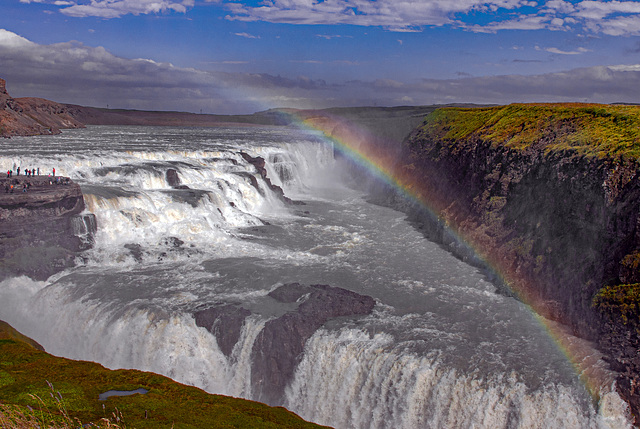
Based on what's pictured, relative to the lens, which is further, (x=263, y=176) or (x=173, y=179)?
(x=263, y=176)

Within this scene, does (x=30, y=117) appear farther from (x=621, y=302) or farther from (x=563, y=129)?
(x=621, y=302)

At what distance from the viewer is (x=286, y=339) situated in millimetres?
18656

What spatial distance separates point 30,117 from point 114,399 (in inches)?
4057

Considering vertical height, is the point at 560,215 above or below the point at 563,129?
below

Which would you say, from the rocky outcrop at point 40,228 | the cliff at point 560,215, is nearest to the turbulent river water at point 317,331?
the rocky outcrop at point 40,228

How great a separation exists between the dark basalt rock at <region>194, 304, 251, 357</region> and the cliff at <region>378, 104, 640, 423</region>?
1293cm

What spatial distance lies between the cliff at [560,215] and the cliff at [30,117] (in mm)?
71712

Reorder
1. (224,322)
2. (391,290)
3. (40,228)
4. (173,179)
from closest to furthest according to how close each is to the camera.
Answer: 1. (224,322)
2. (391,290)
3. (40,228)
4. (173,179)

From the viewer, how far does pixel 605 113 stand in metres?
27.9

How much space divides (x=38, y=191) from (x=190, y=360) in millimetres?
13059

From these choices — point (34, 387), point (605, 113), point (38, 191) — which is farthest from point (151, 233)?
point (605, 113)

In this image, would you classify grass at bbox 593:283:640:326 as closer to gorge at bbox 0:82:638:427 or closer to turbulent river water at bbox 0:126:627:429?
gorge at bbox 0:82:638:427

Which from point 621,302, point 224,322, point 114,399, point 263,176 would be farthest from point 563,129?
point 263,176

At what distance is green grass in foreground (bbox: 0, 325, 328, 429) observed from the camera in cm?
Answer: 1039
